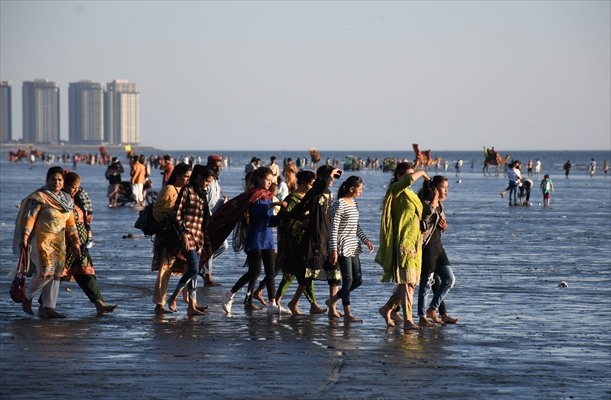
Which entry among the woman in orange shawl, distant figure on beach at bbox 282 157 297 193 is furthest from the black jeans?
the woman in orange shawl

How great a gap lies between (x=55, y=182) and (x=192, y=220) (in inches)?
53.6

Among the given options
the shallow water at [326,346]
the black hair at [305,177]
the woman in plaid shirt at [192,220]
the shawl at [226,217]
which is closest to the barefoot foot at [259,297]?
the shallow water at [326,346]

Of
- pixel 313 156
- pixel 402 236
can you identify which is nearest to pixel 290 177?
pixel 402 236

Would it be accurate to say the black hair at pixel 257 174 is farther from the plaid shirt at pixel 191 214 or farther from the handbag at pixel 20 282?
the handbag at pixel 20 282

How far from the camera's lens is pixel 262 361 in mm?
7543

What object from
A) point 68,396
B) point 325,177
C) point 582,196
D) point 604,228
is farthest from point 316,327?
point 582,196

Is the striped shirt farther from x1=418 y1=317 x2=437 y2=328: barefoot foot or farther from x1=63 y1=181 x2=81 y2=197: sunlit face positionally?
x1=63 y1=181 x2=81 y2=197: sunlit face

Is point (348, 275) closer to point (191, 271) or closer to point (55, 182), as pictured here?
point (191, 271)

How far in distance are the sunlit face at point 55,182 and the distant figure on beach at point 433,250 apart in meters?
3.29

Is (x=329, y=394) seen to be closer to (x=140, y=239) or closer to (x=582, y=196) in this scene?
(x=140, y=239)

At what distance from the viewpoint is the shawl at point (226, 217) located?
9.98 metres

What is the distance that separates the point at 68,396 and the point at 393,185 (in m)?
3.77

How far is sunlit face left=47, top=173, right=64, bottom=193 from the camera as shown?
359 inches

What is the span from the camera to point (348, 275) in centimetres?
949
